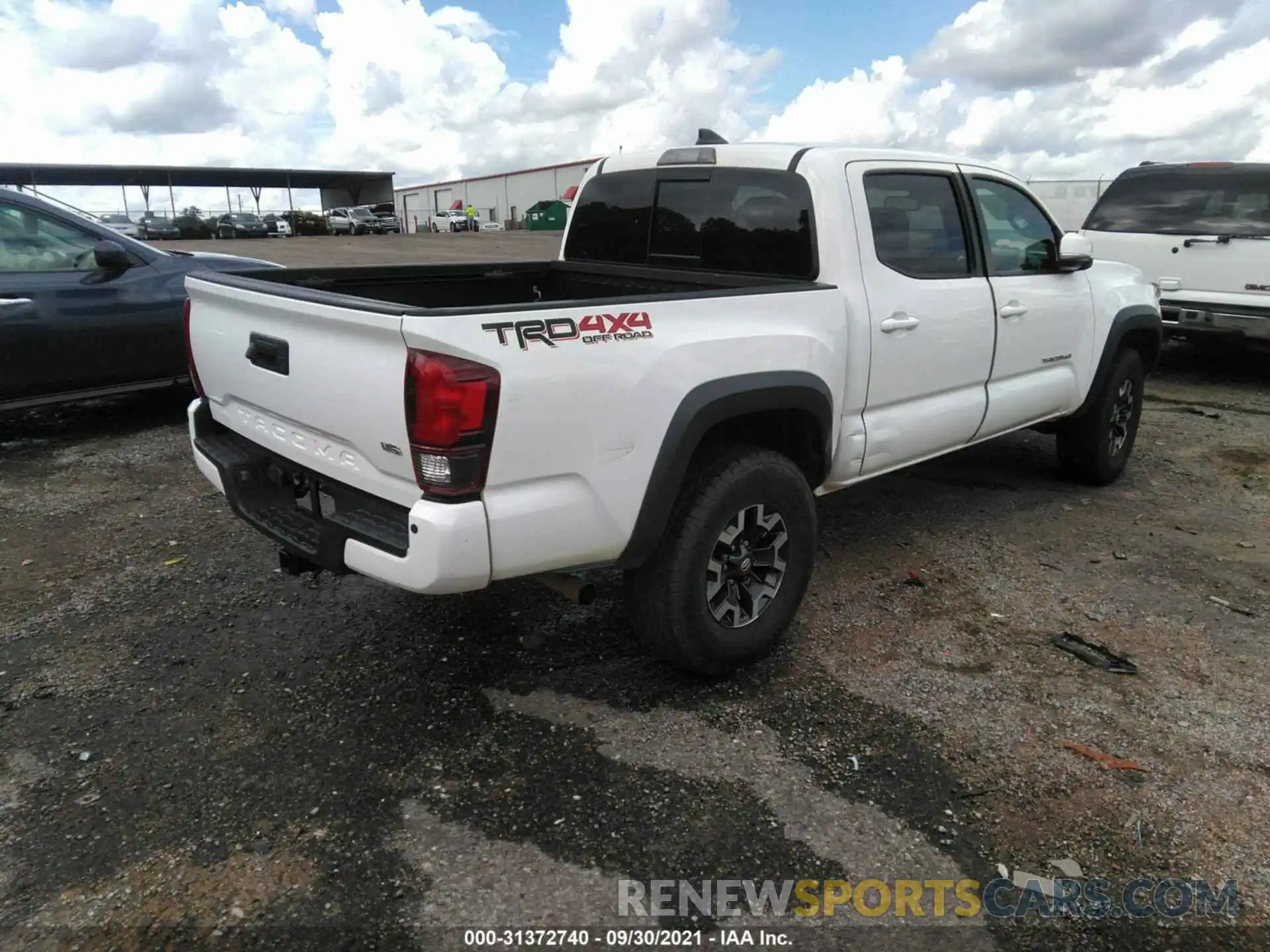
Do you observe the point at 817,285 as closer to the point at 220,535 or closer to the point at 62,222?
the point at 220,535

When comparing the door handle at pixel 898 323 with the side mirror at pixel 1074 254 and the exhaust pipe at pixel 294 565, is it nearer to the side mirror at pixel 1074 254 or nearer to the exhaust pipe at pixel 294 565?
the side mirror at pixel 1074 254

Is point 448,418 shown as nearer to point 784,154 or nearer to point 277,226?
point 784,154

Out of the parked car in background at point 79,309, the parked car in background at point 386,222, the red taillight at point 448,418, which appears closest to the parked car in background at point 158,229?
the parked car in background at point 386,222

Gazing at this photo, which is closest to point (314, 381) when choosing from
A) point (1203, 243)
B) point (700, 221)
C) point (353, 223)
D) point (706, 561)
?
point (706, 561)

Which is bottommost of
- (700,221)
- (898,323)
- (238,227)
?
(238,227)

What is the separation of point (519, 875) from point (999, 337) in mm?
3301

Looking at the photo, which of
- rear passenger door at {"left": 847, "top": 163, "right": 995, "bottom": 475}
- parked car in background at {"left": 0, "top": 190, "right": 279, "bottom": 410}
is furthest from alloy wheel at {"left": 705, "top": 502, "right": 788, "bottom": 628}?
parked car in background at {"left": 0, "top": 190, "right": 279, "bottom": 410}

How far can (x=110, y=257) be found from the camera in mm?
6227

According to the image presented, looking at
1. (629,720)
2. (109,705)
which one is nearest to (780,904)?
(629,720)

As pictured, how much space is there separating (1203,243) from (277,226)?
50.6 meters

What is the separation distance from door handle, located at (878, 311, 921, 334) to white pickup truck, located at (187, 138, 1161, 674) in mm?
10

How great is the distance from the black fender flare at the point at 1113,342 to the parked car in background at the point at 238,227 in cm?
4781

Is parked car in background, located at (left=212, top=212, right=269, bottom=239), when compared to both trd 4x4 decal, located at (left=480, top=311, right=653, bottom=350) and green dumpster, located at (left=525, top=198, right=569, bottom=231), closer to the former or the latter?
green dumpster, located at (left=525, top=198, right=569, bottom=231)

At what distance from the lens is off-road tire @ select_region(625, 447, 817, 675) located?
10.0 ft
